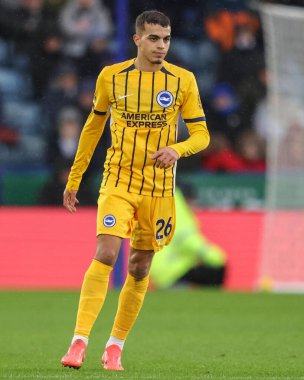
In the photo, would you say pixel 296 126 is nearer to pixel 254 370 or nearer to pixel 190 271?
pixel 190 271

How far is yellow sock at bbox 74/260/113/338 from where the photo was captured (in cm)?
646

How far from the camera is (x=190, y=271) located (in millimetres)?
13930

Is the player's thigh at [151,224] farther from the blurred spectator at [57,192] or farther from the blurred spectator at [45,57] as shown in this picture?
the blurred spectator at [45,57]

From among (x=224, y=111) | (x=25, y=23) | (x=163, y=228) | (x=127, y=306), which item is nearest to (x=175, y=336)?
(x=127, y=306)

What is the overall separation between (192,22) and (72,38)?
1.63 m

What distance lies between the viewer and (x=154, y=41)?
6566 millimetres

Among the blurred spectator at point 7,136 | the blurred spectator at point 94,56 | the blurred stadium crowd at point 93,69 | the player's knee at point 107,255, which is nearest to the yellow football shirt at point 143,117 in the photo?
the player's knee at point 107,255

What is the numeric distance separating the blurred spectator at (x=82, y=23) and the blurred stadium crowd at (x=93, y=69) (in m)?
0.01

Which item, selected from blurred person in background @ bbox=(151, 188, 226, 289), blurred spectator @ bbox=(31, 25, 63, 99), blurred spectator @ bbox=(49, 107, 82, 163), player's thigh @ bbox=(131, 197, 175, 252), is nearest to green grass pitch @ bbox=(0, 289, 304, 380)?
blurred person in background @ bbox=(151, 188, 226, 289)

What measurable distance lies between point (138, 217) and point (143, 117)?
0.55 m

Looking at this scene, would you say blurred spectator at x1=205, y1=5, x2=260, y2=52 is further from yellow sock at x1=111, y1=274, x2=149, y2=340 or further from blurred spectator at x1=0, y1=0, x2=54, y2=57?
yellow sock at x1=111, y1=274, x2=149, y2=340

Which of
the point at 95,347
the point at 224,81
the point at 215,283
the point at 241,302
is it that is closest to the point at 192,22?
the point at 224,81

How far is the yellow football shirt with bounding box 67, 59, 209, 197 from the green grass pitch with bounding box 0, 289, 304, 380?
1.05 m

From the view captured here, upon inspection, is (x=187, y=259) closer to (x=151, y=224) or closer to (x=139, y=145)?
Result: (x=151, y=224)
